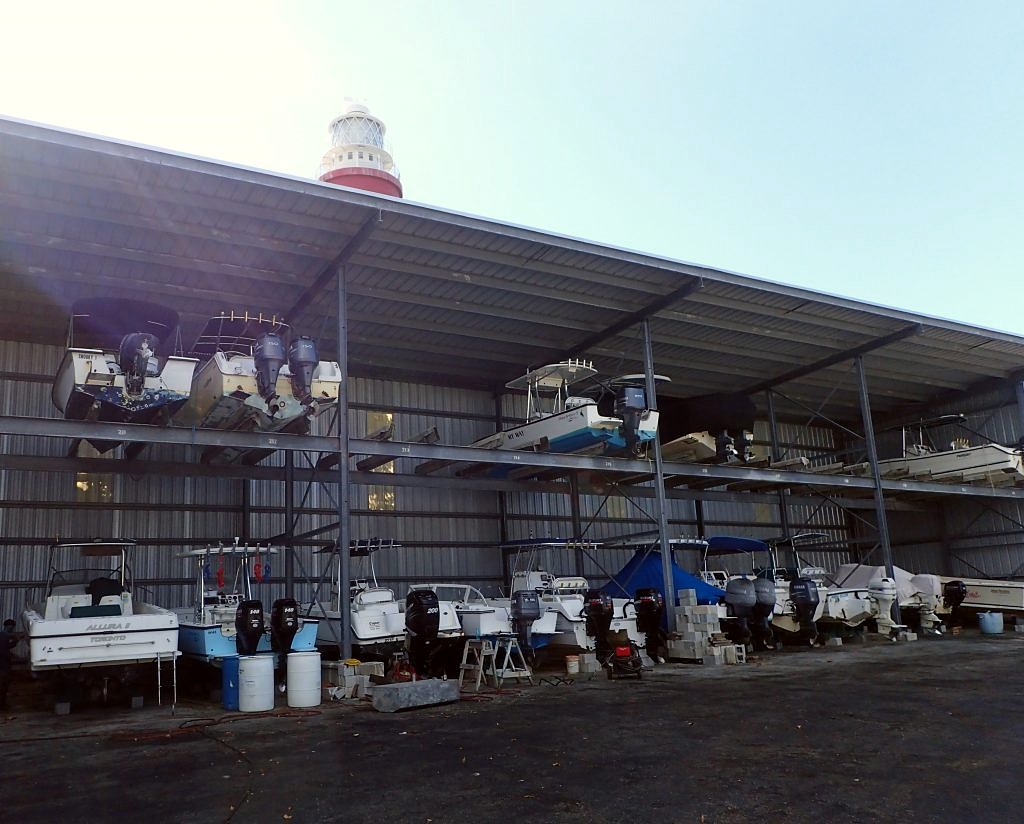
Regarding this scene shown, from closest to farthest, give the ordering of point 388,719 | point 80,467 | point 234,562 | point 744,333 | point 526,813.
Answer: point 526,813 < point 388,719 < point 80,467 < point 234,562 < point 744,333

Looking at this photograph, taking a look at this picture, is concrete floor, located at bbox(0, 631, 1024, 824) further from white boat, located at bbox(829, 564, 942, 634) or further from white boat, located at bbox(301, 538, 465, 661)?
white boat, located at bbox(829, 564, 942, 634)

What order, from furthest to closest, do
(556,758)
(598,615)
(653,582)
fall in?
(653,582)
(598,615)
(556,758)

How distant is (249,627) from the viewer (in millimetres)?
9547

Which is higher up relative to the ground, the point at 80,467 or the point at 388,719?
the point at 80,467

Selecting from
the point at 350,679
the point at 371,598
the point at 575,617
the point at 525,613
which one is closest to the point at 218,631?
the point at 350,679

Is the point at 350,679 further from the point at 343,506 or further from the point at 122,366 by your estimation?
the point at 122,366

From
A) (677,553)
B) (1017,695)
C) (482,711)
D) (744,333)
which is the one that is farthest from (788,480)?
(482,711)

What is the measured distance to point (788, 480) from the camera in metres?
16.5

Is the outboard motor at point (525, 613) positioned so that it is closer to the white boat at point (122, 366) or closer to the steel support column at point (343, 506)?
the steel support column at point (343, 506)

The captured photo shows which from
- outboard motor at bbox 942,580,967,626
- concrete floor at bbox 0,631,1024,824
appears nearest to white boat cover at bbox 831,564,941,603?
outboard motor at bbox 942,580,967,626

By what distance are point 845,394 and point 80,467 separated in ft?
57.5

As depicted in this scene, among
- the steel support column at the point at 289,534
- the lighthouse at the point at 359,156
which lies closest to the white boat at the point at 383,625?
the steel support column at the point at 289,534

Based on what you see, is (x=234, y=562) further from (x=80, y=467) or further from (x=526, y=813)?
(x=526, y=813)

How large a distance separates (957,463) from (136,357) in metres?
18.0
